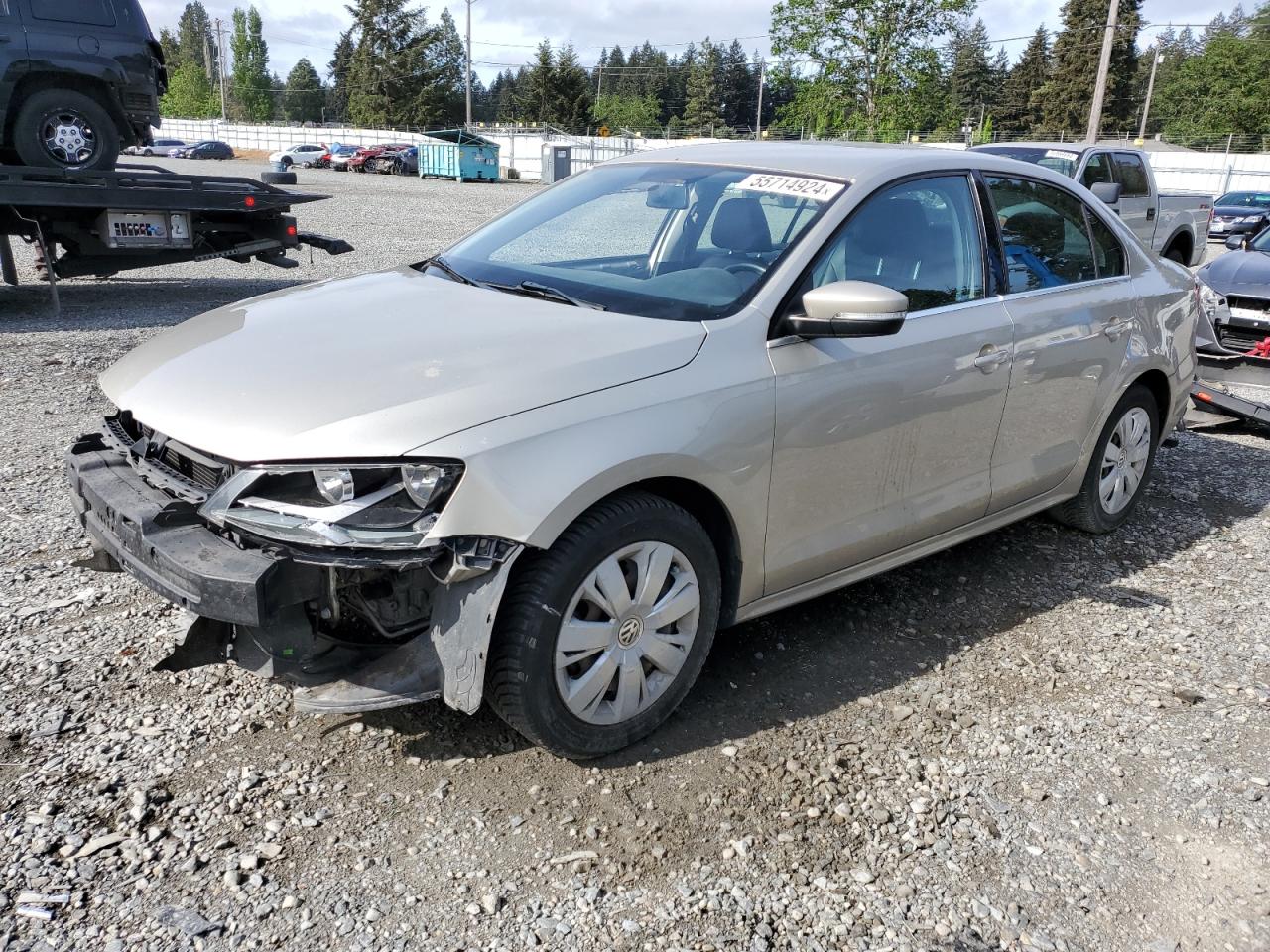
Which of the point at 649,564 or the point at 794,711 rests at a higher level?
the point at 649,564

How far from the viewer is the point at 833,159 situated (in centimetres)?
381

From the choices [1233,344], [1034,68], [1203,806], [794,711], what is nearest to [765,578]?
[794,711]

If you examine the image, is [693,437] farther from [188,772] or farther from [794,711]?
[188,772]

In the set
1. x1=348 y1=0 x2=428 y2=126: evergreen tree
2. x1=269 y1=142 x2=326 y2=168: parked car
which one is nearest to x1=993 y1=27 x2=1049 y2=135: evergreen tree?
x1=348 y1=0 x2=428 y2=126: evergreen tree

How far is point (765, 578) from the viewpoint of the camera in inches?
134

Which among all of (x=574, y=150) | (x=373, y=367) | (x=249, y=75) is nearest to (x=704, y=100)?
(x=249, y=75)

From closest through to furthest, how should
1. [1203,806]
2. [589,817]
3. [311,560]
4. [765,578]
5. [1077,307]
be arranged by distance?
[311,560] < [589,817] < [1203,806] < [765,578] < [1077,307]

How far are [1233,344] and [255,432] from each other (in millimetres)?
8132

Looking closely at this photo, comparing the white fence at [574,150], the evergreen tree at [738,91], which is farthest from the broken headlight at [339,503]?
the evergreen tree at [738,91]

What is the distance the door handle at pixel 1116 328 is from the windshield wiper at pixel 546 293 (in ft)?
8.17

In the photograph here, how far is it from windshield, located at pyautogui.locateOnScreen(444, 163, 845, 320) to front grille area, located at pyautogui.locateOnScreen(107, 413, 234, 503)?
4.14ft

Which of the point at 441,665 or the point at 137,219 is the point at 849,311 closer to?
the point at 441,665

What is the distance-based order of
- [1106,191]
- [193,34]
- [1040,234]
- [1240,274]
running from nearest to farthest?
[1040,234] → [1240,274] → [1106,191] → [193,34]

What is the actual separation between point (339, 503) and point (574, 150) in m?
42.9
